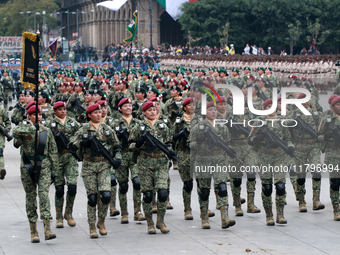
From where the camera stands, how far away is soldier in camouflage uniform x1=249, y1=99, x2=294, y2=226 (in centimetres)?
1032

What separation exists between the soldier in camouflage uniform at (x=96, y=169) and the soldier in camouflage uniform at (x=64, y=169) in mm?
701

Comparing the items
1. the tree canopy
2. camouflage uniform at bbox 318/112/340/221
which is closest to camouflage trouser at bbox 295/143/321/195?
camouflage uniform at bbox 318/112/340/221

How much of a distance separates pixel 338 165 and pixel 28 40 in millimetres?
4968

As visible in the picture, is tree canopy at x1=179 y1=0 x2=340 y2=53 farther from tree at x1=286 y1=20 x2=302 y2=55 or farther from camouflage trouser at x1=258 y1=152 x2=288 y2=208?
camouflage trouser at x1=258 y1=152 x2=288 y2=208

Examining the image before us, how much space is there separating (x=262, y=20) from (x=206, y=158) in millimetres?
60214

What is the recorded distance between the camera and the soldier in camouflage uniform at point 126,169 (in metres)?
10.8

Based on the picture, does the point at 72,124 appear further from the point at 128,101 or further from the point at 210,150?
the point at 210,150

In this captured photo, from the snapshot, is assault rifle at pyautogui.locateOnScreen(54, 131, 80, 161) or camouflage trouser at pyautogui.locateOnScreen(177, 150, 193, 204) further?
camouflage trouser at pyautogui.locateOnScreen(177, 150, 193, 204)

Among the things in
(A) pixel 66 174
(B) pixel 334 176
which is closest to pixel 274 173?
(B) pixel 334 176

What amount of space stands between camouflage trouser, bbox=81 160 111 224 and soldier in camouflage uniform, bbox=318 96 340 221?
137 inches

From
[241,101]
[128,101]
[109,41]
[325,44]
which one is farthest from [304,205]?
[109,41]

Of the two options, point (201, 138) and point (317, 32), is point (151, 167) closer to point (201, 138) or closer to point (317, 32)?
point (201, 138)

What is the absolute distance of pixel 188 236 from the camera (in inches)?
385

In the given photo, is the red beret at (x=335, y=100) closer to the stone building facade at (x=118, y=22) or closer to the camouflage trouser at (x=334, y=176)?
the camouflage trouser at (x=334, y=176)
